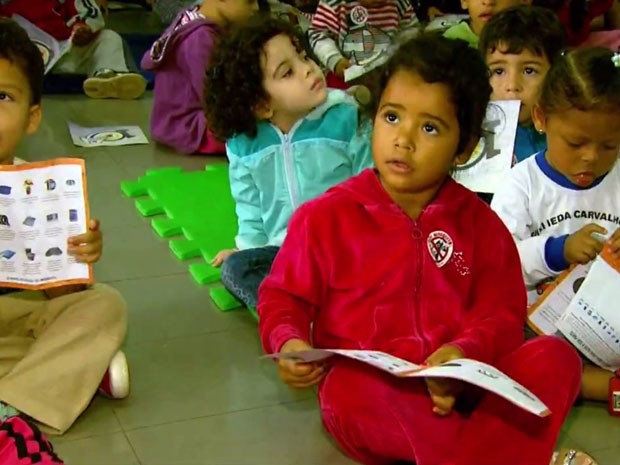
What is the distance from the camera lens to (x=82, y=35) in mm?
3320

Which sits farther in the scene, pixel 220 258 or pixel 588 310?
pixel 220 258

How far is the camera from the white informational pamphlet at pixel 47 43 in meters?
3.15

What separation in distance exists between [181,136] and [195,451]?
139 cm

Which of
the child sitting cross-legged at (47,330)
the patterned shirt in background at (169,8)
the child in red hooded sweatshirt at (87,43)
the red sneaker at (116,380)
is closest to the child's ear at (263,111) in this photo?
the child sitting cross-legged at (47,330)

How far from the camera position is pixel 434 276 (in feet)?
4.51

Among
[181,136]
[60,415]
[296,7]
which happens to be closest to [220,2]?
[181,136]

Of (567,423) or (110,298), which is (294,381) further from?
(567,423)

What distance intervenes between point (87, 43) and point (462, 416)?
7.84ft

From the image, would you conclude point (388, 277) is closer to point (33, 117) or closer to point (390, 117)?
point (390, 117)

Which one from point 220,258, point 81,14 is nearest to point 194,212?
point 220,258

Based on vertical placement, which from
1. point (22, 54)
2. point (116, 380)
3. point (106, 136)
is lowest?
point (106, 136)

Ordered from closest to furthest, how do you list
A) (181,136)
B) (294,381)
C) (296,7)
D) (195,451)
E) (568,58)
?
1. (294,381)
2. (195,451)
3. (568,58)
4. (181,136)
5. (296,7)

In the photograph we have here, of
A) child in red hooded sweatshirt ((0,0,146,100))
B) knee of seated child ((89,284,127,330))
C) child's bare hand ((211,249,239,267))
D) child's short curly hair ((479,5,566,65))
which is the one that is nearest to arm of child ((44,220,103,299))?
knee of seated child ((89,284,127,330))

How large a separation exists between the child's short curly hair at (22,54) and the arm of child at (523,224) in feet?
2.54
